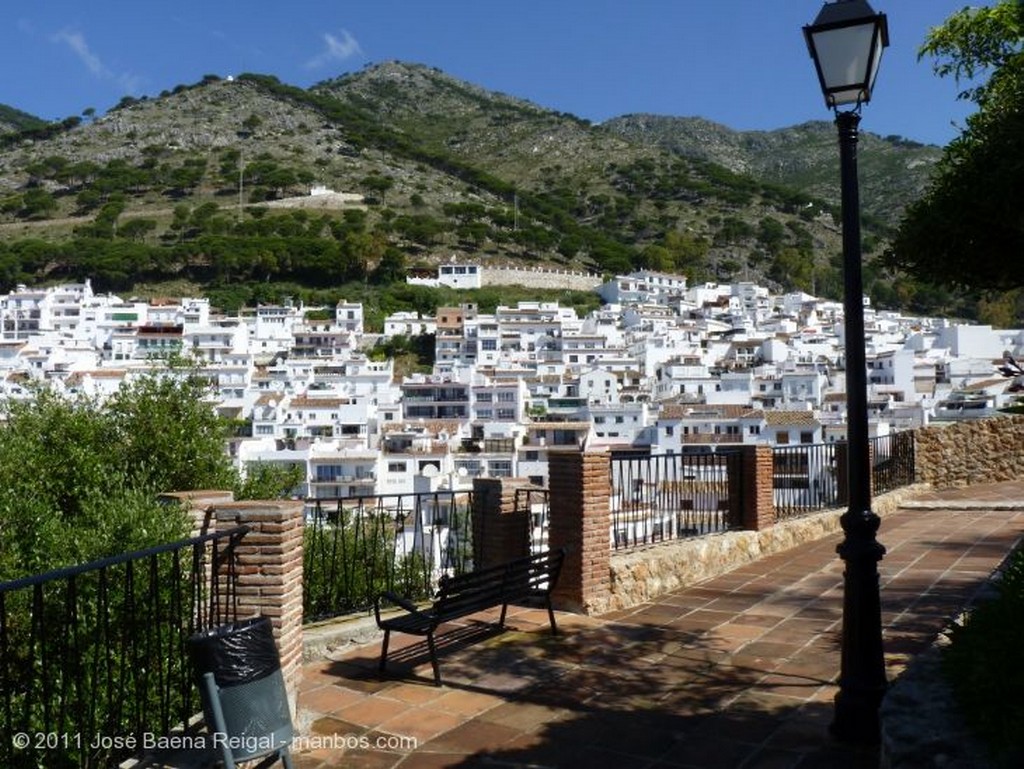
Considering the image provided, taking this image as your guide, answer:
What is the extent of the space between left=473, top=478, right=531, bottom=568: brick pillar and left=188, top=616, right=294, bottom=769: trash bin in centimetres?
357

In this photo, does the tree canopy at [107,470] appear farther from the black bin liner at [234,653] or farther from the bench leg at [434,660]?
the black bin liner at [234,653]

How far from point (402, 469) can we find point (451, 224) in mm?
79864

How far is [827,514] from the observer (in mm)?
10570

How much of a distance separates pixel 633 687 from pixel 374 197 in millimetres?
133995

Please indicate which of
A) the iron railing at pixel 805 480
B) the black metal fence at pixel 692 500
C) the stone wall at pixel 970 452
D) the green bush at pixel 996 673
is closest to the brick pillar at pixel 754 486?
the black metal fence at pixel 692 500

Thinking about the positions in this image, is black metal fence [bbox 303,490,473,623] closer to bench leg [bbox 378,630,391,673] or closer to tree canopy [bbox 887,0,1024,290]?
bench leg [bbox 378,630,391,673]

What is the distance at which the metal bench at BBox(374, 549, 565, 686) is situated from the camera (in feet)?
16.0

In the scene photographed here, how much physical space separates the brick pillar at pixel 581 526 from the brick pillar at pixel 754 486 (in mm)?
2813

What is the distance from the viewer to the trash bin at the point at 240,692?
335 centimetres

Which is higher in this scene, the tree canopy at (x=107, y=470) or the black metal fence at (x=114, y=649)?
the tree canopy at (x=107, y=470)

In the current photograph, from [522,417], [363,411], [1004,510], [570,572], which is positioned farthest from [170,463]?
[522,417]

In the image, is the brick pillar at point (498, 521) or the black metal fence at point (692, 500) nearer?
the brick pillar at point (498, 521)

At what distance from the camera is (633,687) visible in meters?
4.80

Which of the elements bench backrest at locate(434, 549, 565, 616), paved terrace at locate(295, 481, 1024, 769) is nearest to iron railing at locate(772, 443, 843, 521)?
paved terrace at locate(295, 481, 1024, 769)
